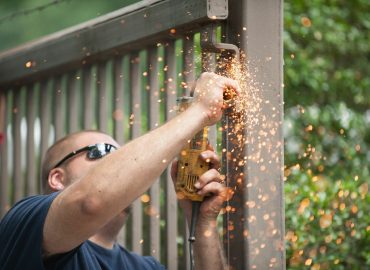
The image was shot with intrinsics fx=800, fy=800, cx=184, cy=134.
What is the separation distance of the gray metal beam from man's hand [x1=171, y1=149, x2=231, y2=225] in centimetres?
59

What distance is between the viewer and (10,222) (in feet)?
9.61

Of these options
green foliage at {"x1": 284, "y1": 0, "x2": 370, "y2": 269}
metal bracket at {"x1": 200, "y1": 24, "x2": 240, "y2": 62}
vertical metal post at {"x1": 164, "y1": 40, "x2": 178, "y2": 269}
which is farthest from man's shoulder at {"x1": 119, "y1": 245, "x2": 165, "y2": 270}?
green foliage at {"x1": 284, "y1": 0, "x2": 370, "y2": 269}

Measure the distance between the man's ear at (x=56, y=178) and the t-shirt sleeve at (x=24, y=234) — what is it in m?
0.55

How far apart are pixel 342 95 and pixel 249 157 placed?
478cm

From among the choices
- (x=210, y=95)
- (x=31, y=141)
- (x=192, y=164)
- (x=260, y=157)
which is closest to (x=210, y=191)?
(x=192, y=164)

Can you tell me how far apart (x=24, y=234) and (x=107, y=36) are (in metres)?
1.60

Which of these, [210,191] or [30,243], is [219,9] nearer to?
[210,191]

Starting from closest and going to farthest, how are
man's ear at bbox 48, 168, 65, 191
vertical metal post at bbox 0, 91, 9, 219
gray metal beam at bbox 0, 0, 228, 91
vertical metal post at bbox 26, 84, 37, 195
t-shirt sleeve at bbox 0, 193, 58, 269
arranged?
t-shirt sleeve at bbox 0, 193, 58, 269
gray metal beam at bbox 0, 0, 228, 91
man's ear at bbox 48, 168, 65, 191
vertical metal post at bbox 26, 84, 37, 195
vertical metal post at bbox 0, 91, 9, 219

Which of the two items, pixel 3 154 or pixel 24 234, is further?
pixel 3 154

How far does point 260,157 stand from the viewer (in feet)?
10.5

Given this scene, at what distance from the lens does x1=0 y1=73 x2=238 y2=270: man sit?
8.37ft

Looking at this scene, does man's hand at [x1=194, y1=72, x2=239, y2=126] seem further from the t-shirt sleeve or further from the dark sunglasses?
the dark sunglasses

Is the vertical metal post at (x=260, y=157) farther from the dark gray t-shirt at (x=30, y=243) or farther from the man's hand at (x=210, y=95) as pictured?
the dark gray t-shirt at (x=30, y=243)

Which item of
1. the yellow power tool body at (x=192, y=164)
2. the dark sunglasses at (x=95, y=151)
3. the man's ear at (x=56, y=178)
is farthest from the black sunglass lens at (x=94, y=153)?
the yellow power tool body at (x=192, y=164)
